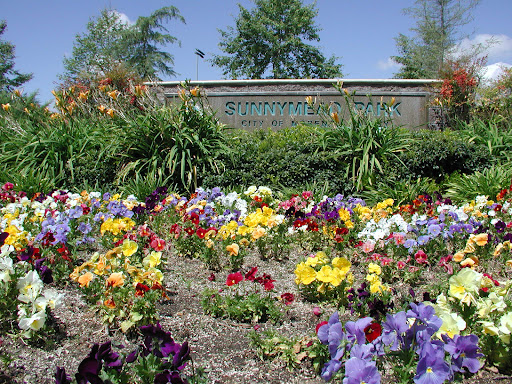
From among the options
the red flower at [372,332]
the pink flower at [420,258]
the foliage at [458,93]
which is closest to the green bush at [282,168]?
the pink flower at [420,258]

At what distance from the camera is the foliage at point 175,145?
6.23 m

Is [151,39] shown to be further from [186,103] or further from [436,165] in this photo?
[436,165]

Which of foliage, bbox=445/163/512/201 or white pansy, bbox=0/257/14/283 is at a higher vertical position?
foliage, bbox=445/163/512/201

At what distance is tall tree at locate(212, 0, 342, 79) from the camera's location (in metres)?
29.5

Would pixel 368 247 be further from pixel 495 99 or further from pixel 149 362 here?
pixel 495 99

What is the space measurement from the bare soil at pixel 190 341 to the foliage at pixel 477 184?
11.4ft

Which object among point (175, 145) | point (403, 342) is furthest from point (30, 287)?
point (175, 145)

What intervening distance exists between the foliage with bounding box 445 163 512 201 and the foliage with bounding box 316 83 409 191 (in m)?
0.84

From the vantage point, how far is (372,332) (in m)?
1.85

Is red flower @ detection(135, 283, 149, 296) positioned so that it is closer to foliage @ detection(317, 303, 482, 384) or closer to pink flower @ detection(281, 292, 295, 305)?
pink flower @ detection(281, 292, 295, 305)

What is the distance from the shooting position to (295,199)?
4.79 m

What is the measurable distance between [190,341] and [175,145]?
13.9ft

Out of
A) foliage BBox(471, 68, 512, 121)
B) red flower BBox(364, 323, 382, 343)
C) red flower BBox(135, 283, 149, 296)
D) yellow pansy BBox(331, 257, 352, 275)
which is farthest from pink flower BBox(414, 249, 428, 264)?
foliage BBox(471, 68, 512, 121)

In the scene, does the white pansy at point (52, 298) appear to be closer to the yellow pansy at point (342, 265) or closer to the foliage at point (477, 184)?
the yellow pansy at point (342, 265)
